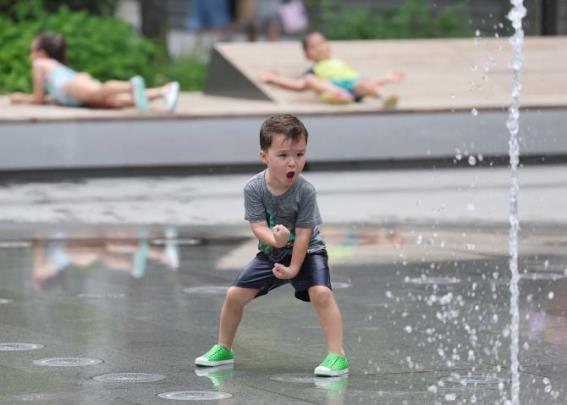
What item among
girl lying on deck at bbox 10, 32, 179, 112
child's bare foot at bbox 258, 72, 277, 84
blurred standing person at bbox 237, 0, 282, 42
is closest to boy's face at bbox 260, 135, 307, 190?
girl lying on deck at bbox 10, 32, 179, 112

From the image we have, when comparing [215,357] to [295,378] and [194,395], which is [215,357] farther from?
[194,395]

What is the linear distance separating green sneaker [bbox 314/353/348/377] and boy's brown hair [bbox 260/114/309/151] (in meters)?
0.92

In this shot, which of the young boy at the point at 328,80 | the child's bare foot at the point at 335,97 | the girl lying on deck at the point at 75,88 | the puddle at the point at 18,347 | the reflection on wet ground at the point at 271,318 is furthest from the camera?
the young boy at the point at 328,80

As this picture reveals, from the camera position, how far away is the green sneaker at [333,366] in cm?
638

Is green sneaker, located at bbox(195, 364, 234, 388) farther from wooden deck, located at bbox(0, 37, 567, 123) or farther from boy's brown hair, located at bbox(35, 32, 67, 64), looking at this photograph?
boy's brown hair, located at bbox(35, 32, 67, 64)

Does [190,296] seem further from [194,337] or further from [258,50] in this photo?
[258,50]

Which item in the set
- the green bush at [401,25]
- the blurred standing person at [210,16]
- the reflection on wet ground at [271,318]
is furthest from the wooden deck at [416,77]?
the blurred standing person at [210,16]

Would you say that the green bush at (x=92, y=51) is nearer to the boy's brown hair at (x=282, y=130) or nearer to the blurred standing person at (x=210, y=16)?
the blurred standing person at (x=210, y=16)

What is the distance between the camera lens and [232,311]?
6.72 m

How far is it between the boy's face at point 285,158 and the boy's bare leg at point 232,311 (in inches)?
21.6

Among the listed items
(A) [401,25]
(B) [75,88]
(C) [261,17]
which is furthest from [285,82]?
(C) [261,17]

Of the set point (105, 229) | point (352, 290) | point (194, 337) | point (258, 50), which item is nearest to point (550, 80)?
point (258, 50)

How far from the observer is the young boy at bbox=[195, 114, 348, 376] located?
6.43 metres

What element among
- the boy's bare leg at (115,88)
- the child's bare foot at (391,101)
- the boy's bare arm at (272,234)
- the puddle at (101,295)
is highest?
the boy's bare arm at (272,234)
